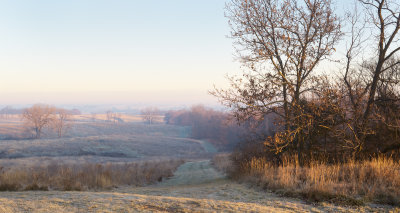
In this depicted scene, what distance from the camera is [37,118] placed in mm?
79062

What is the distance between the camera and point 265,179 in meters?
9.44

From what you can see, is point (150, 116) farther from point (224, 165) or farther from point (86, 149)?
point (224, 165)

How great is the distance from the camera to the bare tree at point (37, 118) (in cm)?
7850

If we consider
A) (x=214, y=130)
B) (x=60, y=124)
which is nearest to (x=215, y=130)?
(x=214, y=130)

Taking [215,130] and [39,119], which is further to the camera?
[215,130]

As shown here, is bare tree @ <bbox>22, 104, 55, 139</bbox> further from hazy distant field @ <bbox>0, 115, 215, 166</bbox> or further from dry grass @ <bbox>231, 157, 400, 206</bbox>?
dry grass @ <bbox>231, 157, 400, 206</bbox>

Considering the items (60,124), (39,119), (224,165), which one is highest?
(39,119)

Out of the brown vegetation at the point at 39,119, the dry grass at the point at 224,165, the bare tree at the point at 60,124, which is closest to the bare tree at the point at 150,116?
the bare tree at the point at 60,124

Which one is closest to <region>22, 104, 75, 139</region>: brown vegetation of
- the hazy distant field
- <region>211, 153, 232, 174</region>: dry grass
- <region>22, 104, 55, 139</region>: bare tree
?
<region>22, 104, 55, 139</region>: bare tree

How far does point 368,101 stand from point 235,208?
32.3ft

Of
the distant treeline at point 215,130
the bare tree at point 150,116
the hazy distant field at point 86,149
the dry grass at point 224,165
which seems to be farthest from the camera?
the bare tree at point 150,116

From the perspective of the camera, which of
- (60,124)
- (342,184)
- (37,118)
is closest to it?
(342,184)

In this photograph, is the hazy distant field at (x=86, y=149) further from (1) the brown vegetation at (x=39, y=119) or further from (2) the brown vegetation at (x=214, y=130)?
(2) the brown vegetation at (x=214, y=130)

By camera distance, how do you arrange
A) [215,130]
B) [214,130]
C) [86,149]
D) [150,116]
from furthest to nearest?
1. [150,116]
2. [214,130]
3. [215,130]
4. [86,149]
